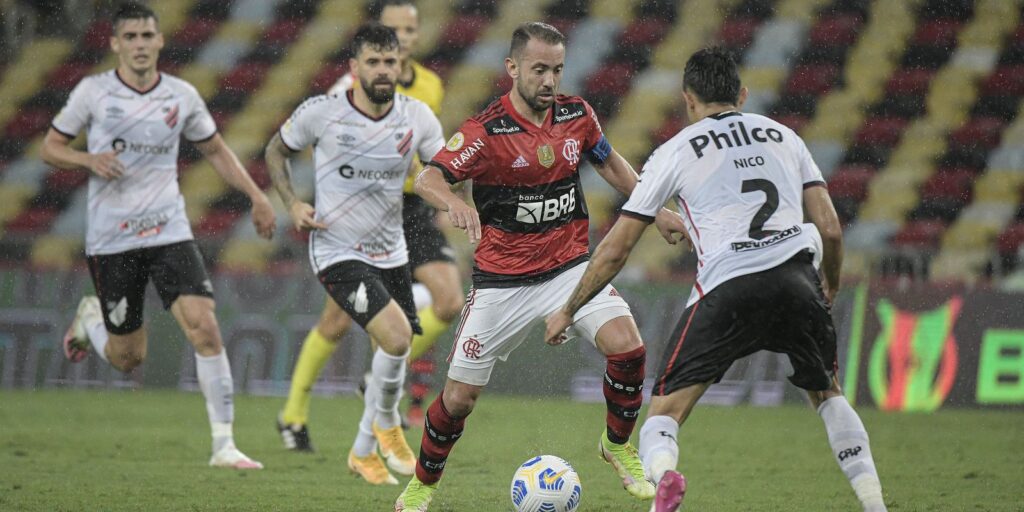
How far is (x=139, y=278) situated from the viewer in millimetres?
8258

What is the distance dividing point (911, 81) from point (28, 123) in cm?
1187

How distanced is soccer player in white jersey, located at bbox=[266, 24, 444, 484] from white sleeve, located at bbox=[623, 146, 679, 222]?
2606mm

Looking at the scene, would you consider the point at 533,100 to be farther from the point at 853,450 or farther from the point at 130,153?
the point at 130,153

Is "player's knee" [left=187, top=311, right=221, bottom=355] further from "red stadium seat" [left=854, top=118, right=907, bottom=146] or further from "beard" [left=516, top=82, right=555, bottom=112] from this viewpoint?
"red stadium seat" [left=854, top=118, right=907, bottom=146]

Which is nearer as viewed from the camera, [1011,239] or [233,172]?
[233,172]

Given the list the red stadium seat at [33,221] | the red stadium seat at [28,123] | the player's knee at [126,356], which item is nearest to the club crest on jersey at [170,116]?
the player's knee at [126,356]

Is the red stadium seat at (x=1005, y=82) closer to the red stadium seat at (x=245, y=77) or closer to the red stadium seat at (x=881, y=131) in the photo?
the red stadium seat at (x=881, y=131)

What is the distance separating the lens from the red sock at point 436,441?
19.8 ft

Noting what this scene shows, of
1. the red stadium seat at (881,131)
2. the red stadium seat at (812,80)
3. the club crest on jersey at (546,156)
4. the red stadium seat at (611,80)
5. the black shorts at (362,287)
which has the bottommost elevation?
the red stadium seat at (611,80)

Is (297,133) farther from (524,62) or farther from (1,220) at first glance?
(1,220)

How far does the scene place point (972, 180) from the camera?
53.0ft

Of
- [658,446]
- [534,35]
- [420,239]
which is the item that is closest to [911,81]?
[420,239]

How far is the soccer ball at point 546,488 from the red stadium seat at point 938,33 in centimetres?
1365

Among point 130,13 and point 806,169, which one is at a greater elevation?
point 806,169
